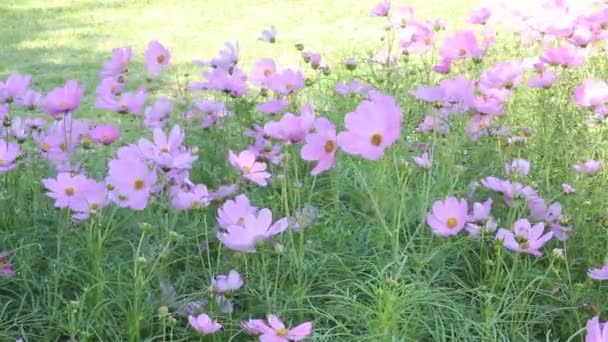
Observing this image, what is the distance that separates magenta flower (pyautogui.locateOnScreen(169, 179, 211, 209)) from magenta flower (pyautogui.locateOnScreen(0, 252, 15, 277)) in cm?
31

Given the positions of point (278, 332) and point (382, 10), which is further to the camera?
point (382, 10)

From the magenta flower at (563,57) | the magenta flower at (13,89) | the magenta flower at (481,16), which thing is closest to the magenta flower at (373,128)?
the magenta flower at (563,57)

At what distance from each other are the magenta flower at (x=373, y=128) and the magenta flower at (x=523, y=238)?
0.25 m

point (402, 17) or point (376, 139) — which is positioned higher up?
point (376, 139)

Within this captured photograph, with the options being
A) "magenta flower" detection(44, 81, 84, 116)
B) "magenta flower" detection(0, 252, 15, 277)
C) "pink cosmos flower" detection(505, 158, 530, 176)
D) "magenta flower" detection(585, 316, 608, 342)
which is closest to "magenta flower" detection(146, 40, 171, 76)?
"magenta flower" detection(44, 81, 84, 116)

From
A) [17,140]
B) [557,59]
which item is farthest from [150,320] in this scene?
[557,59]

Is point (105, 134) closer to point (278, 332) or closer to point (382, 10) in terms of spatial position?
point (278, 332)

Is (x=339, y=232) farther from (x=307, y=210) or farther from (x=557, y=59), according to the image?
(x=557, y=59)

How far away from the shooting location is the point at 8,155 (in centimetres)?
171

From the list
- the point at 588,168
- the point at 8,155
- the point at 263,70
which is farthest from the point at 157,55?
the point at 588,168

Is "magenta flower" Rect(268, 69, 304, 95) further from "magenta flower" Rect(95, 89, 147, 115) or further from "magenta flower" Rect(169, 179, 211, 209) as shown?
"magenta flower" Rect(169, 179, 211, 209)

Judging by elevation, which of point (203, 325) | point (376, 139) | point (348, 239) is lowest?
point (348, 239)

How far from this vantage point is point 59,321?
1.44 m

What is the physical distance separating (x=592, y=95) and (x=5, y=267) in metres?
1.23
